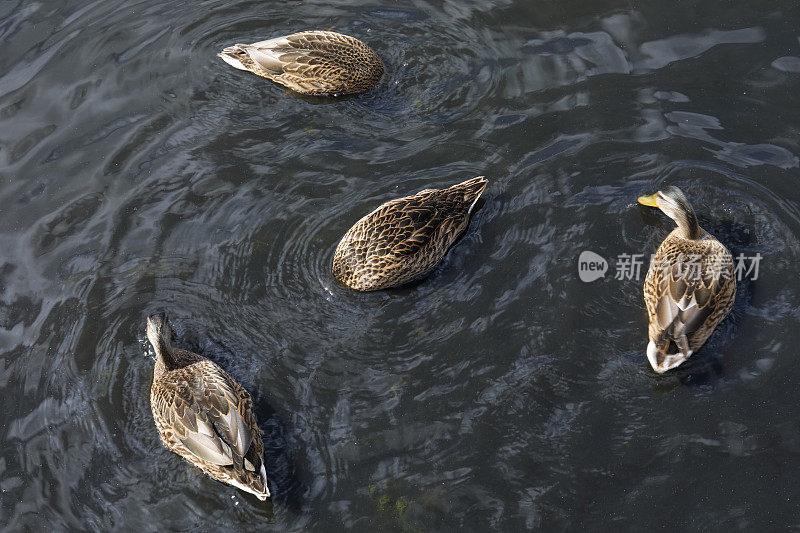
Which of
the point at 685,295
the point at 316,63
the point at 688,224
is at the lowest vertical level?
the point at 685,295

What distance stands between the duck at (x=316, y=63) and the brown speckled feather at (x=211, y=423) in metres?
3.69

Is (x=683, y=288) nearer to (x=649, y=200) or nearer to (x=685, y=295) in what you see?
(x=685, y=295)

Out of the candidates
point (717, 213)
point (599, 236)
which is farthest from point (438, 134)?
point (717, 213)

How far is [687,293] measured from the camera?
6.22m

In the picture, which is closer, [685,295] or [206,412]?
[206,412]

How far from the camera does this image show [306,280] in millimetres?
6957

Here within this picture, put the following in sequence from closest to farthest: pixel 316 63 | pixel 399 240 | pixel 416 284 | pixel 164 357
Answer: pixel 164 357 < pixel 399 240 < pixel 416 284 < pixel 316 63

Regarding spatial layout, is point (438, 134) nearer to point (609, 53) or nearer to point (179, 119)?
point (609, 53)

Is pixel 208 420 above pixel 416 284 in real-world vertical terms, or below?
above

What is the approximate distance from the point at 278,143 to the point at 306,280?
Answer: 1.89 meters

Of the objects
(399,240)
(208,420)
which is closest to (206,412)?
(208,420)

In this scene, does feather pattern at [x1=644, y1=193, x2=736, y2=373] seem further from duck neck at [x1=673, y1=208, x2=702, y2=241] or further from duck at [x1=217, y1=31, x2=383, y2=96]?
duck at [x1=217, y1=31, x2=383, y2=96]

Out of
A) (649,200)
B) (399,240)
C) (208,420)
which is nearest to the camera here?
(208,420)

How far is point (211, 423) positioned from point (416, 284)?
7.60 feet
